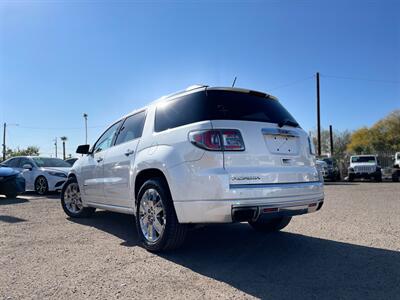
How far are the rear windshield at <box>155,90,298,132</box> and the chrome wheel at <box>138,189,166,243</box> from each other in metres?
0.87

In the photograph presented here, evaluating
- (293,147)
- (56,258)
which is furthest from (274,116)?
(56,258)

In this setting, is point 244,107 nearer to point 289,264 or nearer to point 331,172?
point 289,264

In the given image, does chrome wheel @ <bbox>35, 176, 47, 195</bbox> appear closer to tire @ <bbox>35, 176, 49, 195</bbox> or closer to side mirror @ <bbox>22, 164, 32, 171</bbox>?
tire @ <bbox>35, 176, 49, 195</bbox>

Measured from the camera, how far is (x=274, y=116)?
4.52 m

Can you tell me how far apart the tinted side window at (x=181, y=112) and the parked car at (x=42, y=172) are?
818cm

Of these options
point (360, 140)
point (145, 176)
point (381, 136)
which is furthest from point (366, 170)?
point (360, 140)

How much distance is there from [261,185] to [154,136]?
160cm

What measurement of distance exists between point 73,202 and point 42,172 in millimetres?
5513

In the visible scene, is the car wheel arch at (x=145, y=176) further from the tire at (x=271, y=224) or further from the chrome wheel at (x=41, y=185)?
the chrome wheel at (x=41, y=185)

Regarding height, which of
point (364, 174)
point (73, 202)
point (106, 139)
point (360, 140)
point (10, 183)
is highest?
point (360, 140)

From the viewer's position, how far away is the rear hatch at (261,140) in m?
3.88

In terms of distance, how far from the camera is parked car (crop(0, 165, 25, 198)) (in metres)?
11.1

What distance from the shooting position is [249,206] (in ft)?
12.3

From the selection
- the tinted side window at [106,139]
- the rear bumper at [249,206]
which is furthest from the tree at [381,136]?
the rear bumper at [249,206]
